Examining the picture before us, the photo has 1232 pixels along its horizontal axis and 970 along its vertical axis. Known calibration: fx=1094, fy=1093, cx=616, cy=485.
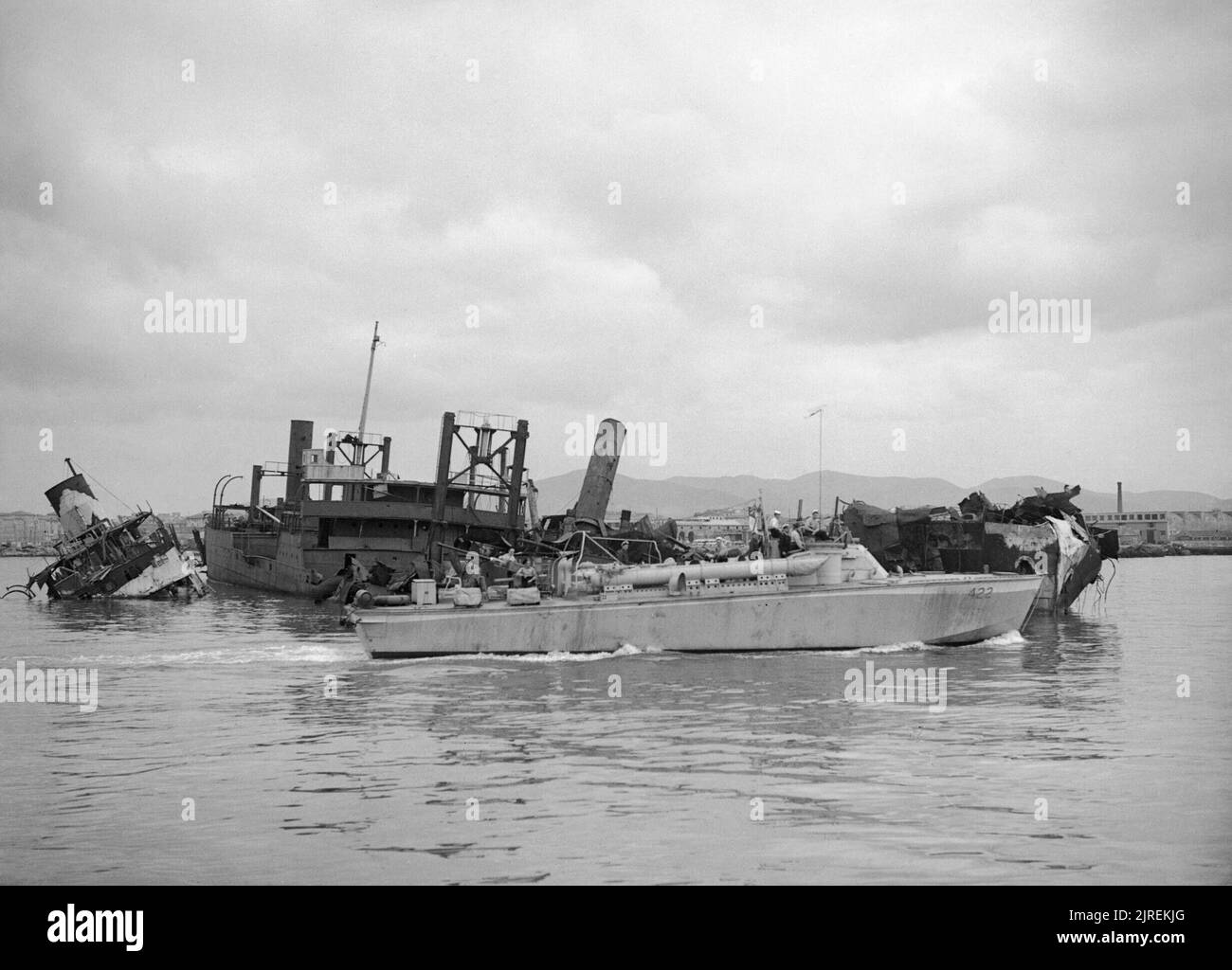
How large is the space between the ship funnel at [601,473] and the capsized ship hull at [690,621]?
40.1ft

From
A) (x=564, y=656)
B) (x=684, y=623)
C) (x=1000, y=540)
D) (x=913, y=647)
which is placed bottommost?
(x=564, y=656)

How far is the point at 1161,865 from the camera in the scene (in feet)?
31.3

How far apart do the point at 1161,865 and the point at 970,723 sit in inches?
285

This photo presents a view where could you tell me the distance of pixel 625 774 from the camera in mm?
13375

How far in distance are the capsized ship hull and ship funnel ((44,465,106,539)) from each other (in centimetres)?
4041

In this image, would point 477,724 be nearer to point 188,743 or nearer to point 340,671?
point 188,743

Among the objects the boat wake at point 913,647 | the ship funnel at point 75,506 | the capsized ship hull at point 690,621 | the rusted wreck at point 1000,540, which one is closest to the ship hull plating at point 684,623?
the capsized ship hull at point 690,621

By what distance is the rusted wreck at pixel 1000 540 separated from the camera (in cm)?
4338

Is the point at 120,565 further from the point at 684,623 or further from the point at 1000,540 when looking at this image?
the point at 1000,540

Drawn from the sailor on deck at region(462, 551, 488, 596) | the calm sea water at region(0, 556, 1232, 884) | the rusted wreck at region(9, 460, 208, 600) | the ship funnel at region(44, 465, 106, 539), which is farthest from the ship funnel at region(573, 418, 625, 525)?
the ship funnel at region(44, 465, 106, 539)

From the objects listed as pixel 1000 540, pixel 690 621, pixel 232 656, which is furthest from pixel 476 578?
pixel 1000 540

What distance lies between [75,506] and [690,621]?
4686 centimetres

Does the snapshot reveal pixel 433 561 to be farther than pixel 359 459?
No
